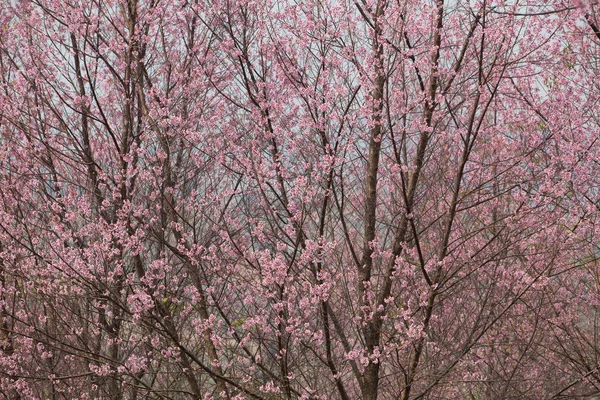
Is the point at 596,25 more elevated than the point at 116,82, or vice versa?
the point at 116,82

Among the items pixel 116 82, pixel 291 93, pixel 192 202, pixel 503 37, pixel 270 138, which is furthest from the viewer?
pixel 116 82

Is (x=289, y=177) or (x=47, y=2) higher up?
(x=47, y=2)

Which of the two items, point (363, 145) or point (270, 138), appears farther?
point (363, 145)

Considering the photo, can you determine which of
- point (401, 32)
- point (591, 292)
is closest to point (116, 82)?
point (401, 32)

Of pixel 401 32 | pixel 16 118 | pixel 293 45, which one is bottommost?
pixel 401 32

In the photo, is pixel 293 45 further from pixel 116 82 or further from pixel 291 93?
pixel 116 82

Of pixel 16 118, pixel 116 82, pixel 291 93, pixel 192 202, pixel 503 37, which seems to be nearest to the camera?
pixel 503 37

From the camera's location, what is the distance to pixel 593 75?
8.05 metres

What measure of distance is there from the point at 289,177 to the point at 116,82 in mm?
3254

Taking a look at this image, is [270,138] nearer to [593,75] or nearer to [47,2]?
[47,2]

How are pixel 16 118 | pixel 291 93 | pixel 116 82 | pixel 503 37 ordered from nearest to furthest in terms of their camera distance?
pixel 503 37 < pixel 291 93 < pixel 16 118 < pixel 116 82

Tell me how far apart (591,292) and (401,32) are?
15.6 ft

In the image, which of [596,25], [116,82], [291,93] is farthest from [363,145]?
[116,82]

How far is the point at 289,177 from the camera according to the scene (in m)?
6.31
